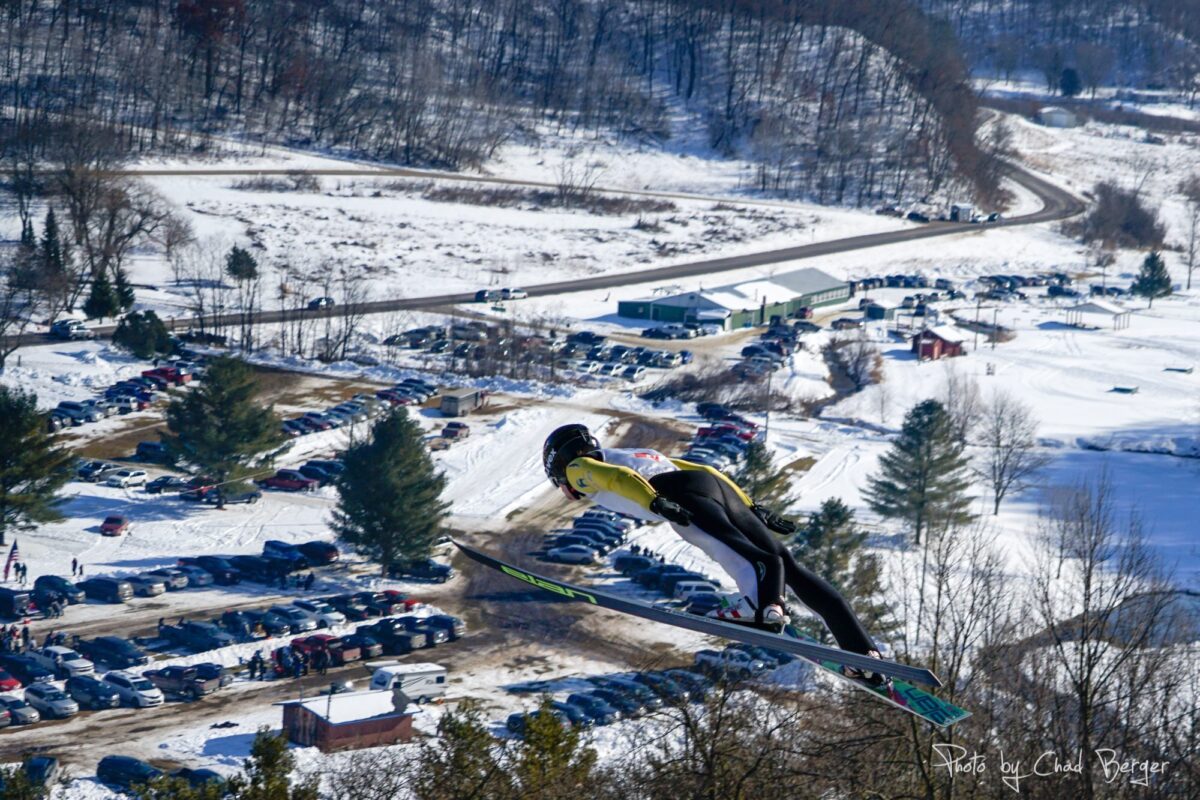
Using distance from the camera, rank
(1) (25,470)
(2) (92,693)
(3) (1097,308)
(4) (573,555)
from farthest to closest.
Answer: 1. (3) (1097,308)
2. (1) (25,470)
3. (4) (573,555)
4. (2) (92,693)

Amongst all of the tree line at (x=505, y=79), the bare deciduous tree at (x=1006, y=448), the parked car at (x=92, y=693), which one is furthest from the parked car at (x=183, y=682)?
the tree line at (x=505, y=79)

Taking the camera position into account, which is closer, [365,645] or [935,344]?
[365,645]

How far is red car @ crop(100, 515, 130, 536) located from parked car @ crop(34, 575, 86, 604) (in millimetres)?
3334

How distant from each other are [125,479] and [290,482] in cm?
378

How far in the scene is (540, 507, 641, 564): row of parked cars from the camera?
27.0 m

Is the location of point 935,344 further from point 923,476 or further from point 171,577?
point 171,577

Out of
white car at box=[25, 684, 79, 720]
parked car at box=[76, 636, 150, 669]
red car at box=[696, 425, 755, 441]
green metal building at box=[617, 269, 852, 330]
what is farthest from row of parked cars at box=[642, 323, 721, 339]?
white car at box=[25, 684, 79, 720]

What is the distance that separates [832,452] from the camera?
34.8 meters

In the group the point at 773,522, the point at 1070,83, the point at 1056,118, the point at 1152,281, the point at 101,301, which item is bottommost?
the point at 101,301

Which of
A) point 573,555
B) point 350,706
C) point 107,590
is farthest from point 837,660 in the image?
point 107,590

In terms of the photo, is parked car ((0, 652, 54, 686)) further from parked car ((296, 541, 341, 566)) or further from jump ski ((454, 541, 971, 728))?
jump ski ((454, 541, 971, 728))

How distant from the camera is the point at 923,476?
2892cm

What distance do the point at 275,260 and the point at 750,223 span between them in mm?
25064

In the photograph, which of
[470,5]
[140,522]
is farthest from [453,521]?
[470,5]
